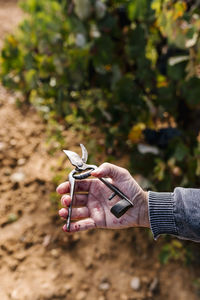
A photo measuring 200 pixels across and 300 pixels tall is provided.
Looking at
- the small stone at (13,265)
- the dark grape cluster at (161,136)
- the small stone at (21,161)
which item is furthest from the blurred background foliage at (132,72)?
the small stone at (13,265)

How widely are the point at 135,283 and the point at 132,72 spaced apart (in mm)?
1159

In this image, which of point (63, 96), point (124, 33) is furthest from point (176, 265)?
point (124, 33)

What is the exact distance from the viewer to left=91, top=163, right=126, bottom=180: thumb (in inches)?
35.9

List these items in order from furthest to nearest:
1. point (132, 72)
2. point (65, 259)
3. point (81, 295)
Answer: point (132, 72) < point (65, 259) < point (81, 295)

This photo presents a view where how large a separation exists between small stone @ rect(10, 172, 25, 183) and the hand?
0.87 metres

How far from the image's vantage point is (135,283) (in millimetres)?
1525

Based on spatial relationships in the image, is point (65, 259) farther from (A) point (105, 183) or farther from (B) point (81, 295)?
(A) point (105, 183)

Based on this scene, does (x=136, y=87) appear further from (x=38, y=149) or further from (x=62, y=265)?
(x=62, y=265)

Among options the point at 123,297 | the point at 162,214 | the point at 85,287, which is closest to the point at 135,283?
the point at 123,297

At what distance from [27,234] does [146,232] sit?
0.64m

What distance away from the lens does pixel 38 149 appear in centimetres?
206

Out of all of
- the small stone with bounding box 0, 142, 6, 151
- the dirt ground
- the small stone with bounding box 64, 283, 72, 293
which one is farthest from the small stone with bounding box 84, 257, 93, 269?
the small stone with bounding box 0, 142, 6, 151

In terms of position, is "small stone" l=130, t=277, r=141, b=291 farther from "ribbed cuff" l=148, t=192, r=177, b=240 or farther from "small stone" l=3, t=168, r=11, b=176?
"small stone" l=3, t=168, r=11, b=176

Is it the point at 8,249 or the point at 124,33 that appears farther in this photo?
the point at 124,33
